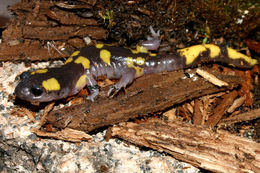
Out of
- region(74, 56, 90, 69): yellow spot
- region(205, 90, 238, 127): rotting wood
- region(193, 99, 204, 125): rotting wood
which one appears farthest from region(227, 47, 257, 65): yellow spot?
region(74, 56, 90, 69): yellow spot

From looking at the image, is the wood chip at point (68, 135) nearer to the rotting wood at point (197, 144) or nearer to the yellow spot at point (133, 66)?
the rotting wood at point (197, 144)

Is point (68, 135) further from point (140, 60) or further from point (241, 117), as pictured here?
point (241, 117)

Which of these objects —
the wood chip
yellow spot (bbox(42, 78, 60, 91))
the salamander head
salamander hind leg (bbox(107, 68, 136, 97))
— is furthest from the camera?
salamander hind leg (bbox(107, 68, 136, 97))

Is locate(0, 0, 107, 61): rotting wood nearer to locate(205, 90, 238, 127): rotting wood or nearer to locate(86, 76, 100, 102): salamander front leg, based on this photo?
locate(86, 76, 100, 102): salamander front leg

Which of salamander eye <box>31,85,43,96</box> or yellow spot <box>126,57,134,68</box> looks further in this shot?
yellow spot <box>126,57,134,68</box>

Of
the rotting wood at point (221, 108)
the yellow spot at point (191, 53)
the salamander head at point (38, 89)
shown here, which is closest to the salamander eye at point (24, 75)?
the salamander head at point (38, 89)
